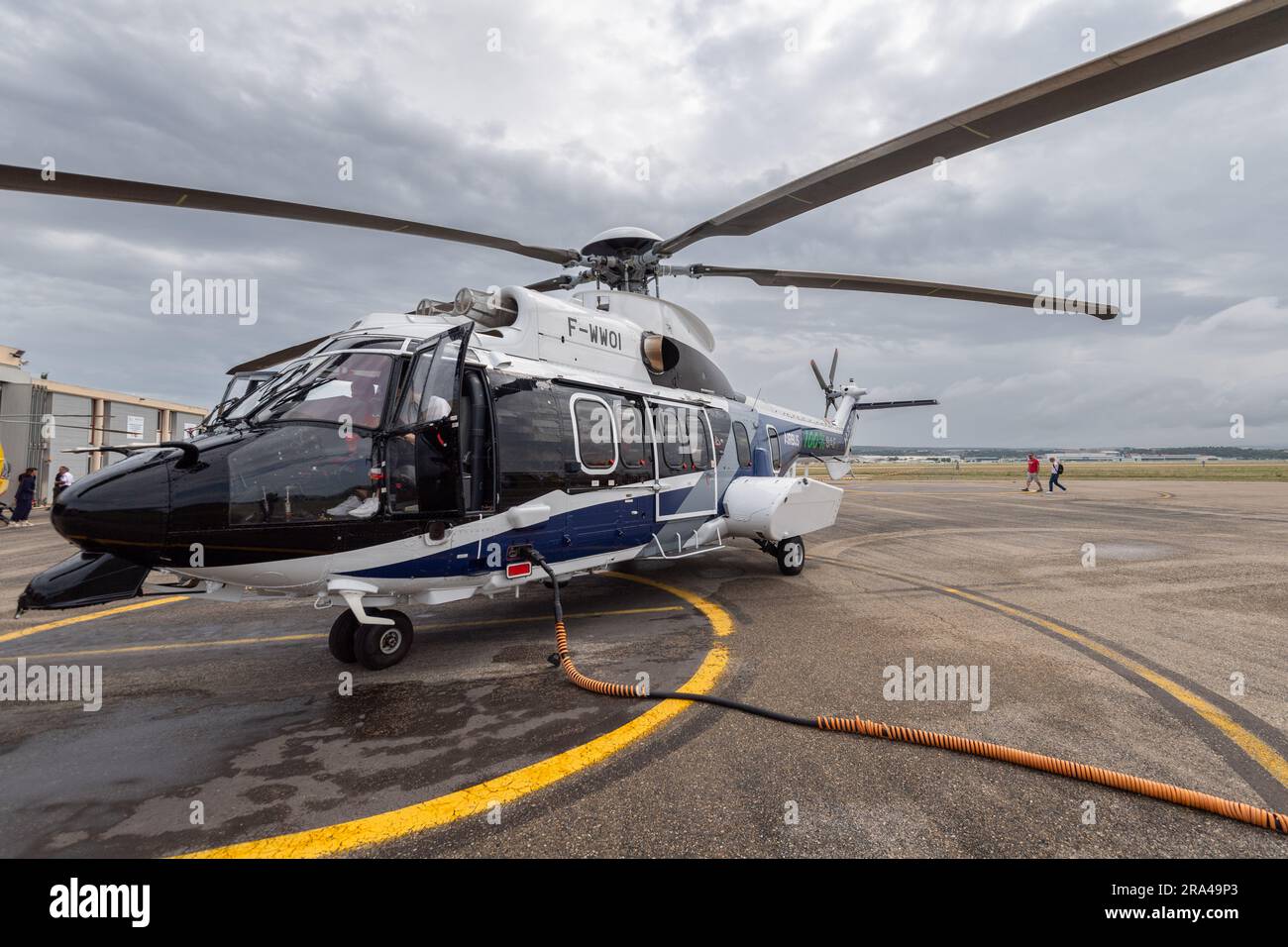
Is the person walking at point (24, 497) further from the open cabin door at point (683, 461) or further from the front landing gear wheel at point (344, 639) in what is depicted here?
the open cabin door at point (683, 461)

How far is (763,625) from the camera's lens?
5.58 metres

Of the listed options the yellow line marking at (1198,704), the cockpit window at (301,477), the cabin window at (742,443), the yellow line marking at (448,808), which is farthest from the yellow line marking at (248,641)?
the yellow line marking at (1198,704)

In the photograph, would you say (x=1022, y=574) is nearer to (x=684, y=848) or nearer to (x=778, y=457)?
(x=778, y=457)

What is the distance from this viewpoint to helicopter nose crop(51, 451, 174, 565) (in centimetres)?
311

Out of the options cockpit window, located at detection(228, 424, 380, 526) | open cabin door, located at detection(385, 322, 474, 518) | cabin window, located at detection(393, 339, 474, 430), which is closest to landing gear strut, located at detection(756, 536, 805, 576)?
open cabin door, located at detection(385, 322, 474, 518)

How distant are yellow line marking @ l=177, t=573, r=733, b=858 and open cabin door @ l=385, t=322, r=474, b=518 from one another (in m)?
2.09

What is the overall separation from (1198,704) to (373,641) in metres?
5.90

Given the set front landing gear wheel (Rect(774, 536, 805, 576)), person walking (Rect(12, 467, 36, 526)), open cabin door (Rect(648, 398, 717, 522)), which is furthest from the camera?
person walking (Rect(12, 467, 36, 526))

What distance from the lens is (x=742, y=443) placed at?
332 inches

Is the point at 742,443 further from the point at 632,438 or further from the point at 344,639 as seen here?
the point at 344,639

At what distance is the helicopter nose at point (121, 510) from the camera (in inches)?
123

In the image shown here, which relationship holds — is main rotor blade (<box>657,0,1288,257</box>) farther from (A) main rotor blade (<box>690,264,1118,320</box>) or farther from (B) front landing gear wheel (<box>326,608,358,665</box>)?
(B) front landing gear wheel (<box>326,608,358,665</box>)
